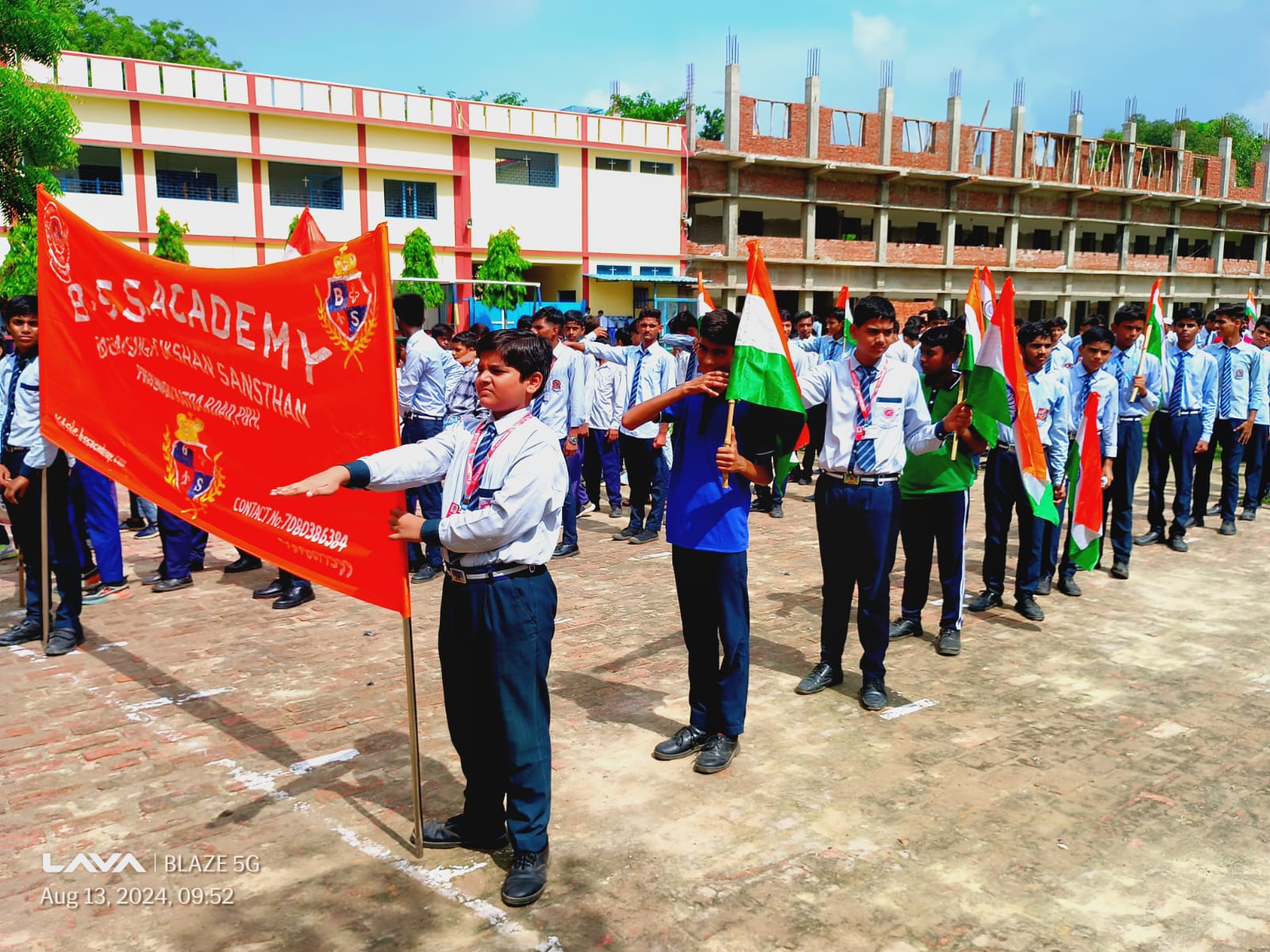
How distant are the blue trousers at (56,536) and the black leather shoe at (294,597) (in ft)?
4.09

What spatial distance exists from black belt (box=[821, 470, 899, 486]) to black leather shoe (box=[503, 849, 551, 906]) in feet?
8.63

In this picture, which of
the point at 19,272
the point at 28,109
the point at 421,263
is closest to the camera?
the point at 28,109

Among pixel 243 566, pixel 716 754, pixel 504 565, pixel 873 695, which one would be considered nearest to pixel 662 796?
pixel 716 754

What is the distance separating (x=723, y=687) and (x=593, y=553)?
4.41 metres

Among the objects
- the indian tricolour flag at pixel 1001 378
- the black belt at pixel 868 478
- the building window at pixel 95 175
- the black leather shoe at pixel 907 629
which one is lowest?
the black leather shoe at pixel 907 629

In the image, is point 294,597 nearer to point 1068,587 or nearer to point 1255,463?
point 1068,587

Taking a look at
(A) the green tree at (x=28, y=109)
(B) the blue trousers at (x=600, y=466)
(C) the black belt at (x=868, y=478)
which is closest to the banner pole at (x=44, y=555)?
(C) the black belt at (x=868, y=478)

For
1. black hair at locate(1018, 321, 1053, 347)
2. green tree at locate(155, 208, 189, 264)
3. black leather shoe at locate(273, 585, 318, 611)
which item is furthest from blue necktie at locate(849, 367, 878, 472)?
green tree at locate(155, 208, 189, 264)

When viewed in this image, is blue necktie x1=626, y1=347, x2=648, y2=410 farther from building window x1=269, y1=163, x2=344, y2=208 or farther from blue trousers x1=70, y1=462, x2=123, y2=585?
building window x1=269, y1=163, x2=344, y2=208

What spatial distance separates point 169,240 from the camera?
77.5 ft

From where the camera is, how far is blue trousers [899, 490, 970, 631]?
6199mm

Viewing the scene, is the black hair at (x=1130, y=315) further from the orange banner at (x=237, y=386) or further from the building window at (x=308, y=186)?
the building window at (x=308, y=186)

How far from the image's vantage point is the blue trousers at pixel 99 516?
654 cm

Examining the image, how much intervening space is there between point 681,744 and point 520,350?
6.94 ft
